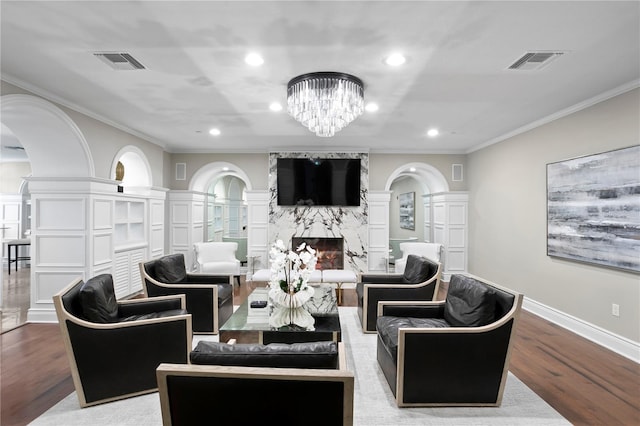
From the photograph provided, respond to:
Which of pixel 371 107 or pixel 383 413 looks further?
pixel 371 107

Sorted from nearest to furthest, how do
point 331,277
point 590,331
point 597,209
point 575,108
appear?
point 597,209, point 590,331, point 575,108, point 331,277

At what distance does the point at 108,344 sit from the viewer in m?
2.45

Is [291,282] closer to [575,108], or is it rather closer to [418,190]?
[575,108]

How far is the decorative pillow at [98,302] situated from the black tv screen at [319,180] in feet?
14.6

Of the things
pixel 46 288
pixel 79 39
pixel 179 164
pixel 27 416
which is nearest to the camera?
pixel 27 416

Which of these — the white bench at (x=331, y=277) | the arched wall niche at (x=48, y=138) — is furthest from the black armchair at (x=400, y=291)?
the arched wall niche at (x=48, y=138)

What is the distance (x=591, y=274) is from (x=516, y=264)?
150cm

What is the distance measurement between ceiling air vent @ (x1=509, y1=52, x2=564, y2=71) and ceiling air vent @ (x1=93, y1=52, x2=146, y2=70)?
3.29m

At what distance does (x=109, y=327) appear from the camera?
2.45 metres

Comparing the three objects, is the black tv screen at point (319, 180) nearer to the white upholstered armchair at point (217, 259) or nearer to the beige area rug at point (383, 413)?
the white upholstered armchair at point (217, 259)

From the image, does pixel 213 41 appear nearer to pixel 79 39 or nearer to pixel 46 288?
pixel 79 39

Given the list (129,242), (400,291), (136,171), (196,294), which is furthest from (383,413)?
(136,171)

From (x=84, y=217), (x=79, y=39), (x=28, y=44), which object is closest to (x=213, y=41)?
(x=79, y=39)

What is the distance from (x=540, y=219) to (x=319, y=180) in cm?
387
